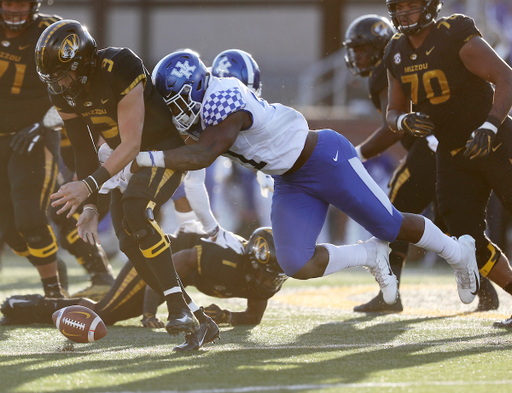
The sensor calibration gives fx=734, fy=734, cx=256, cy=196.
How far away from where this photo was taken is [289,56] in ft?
66.1

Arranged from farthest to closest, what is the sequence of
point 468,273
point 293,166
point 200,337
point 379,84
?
point 379,84, point 468,273, point 293,166, point 200,337

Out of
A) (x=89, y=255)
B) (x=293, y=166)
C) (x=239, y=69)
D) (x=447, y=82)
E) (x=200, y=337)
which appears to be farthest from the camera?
(x=89, y=255)

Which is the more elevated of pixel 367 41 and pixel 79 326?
pixel 367 41

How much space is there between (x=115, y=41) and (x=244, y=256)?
15032 mm

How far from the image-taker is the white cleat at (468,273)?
14.3 feet

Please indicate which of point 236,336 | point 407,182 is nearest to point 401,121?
point 407,182

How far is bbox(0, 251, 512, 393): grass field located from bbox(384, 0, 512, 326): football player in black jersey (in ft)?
2.24

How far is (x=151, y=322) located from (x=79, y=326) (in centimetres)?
99

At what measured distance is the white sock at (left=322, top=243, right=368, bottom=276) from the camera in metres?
4.04

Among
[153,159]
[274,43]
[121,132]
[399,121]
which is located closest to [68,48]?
[121,132]

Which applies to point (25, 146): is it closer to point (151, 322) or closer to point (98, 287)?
point (98, 287)

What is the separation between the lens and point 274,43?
20.3 m

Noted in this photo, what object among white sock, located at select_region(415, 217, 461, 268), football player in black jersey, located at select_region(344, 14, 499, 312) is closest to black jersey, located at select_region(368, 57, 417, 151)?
football player in black jersey, located at select_region(344, 14, 499, 312)

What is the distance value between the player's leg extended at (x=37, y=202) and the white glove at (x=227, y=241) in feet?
3.86
